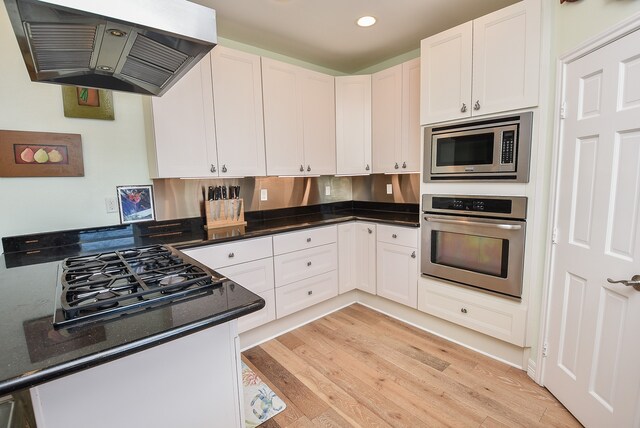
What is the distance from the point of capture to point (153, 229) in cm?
237

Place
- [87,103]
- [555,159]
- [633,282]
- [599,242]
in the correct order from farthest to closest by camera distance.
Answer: [87,103]
[555,159]
[599,242]
[633,282]

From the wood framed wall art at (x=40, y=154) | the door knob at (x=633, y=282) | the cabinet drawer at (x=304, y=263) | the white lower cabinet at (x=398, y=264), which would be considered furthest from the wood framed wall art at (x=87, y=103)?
the door knob at (x=633, y=282)

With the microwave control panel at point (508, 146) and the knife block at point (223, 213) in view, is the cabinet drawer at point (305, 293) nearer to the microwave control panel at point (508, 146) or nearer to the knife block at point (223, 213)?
the knife block at point (223, 213)

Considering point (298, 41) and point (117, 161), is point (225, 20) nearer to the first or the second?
point (298, 41)

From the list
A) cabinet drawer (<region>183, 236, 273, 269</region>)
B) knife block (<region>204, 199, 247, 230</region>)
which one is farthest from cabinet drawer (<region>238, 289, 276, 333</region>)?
knife block (<region>204, 199, 247, 230</region>)

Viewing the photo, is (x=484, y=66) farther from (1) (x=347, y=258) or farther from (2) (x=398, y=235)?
(1) (x=347, y=258)

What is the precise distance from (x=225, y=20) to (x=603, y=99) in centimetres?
243

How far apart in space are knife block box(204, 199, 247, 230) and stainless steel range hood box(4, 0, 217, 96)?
1.35 m

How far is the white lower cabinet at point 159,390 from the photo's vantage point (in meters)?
0.79

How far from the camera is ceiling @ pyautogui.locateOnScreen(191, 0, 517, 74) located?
7.14 ft

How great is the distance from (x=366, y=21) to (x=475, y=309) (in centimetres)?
238

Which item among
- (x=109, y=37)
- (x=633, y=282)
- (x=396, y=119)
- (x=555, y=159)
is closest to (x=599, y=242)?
(x=633, y=282)

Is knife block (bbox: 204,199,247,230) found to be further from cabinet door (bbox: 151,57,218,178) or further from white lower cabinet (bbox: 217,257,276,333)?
white lower cabinet (bbox: 217,257,276,333)

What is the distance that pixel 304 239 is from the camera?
8.80 feet
